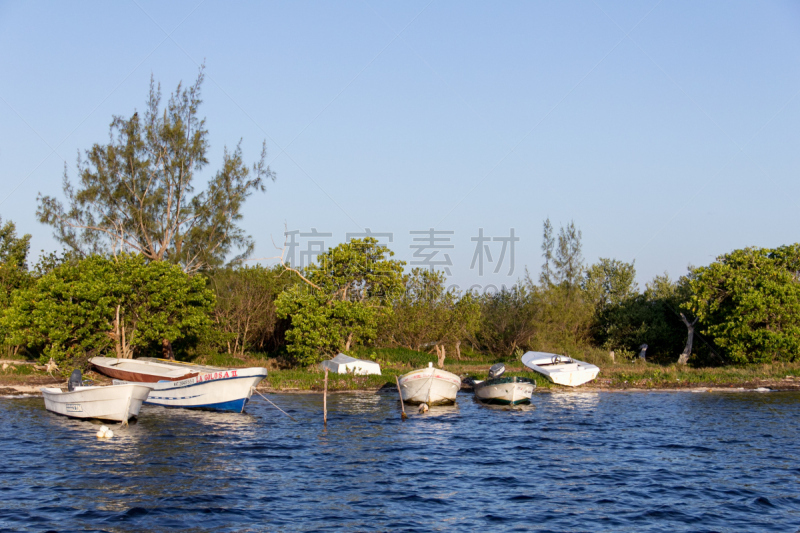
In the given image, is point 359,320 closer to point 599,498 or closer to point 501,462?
point 501,462

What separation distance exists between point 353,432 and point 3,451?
38.2 feet

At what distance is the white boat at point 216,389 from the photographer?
93.8ft

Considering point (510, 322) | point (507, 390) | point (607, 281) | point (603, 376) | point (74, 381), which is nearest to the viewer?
point (74, 381)

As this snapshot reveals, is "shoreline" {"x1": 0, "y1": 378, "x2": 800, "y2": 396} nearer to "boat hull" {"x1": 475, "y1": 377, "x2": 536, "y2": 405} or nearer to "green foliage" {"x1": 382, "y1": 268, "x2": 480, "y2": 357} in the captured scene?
"boat hull" {"x1": 475, "y1": 377, "x2": 536, "y2": 405}

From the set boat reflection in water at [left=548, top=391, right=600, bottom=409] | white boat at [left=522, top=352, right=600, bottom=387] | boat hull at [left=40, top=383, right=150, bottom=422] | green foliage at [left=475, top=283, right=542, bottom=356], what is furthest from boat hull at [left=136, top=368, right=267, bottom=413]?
green foliage at [left=475, top=283, right=542, bottom=356]

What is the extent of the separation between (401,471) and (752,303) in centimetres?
3524

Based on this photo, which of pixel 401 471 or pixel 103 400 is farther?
pixel 103 400

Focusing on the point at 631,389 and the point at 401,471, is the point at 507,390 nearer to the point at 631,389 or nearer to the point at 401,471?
the point at 631,389

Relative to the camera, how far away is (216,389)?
28812mm

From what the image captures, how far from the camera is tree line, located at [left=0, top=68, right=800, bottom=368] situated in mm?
37438

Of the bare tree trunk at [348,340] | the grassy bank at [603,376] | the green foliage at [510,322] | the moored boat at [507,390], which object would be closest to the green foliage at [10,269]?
the grassy bank at [603,376]

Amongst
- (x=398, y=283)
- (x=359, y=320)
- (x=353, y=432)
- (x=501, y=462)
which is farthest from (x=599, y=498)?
(x=398, y=283)

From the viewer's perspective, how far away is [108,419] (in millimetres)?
25172

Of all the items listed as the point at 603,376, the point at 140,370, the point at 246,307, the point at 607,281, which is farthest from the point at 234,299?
the point at 607,281
